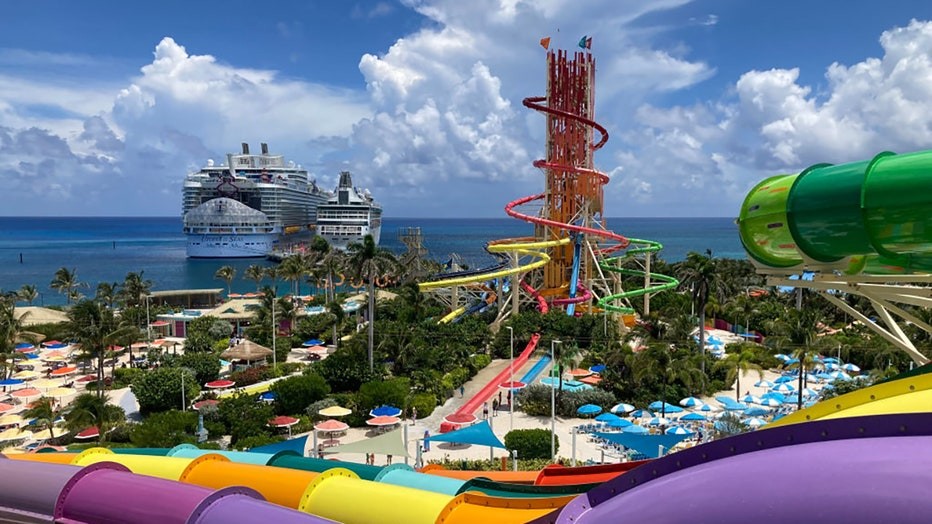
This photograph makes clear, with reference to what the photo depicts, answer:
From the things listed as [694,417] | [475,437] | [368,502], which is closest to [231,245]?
[694,417]

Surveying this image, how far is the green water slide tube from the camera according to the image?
209 inches

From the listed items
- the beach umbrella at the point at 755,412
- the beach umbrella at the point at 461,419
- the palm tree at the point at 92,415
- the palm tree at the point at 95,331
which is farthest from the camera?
the palm tree at the point at 95,331

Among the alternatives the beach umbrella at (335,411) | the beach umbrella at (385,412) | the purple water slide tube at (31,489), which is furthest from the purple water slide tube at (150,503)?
the beach umbrella at (385,412)

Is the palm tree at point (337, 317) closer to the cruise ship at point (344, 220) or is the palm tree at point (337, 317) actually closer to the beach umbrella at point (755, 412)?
the beach umbrella at point (755, 412)

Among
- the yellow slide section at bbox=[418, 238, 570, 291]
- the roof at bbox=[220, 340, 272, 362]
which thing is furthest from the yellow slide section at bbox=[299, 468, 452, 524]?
the yellow slide section at bbox=[418, 238, 570, 291]

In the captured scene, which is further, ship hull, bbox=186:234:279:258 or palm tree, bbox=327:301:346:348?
ship hull, bbox=186:234:279:258

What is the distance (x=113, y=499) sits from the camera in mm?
5871

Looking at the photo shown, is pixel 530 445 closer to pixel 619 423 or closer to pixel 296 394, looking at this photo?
pixel 619 423

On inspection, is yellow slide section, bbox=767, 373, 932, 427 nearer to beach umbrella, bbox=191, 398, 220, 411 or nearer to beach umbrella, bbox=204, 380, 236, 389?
beach umbrella, bbox=191, 398, 220, 411

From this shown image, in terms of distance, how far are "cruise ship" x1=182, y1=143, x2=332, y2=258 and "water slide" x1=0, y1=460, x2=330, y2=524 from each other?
11318 centimetres

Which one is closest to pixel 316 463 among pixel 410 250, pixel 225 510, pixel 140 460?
pixel 140 460

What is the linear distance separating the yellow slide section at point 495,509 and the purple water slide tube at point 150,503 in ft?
3.75

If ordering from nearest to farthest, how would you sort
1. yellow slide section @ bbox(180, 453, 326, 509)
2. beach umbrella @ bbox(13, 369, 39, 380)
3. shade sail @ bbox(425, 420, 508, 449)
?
yellow slide section @ bbox(180, 453, 326, 509) → shade sail @ bbox(425, 420, 508, 449) → beach umbrella @ bbox(13, 369, 39, 380)

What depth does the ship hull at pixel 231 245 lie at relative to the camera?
378 ft
